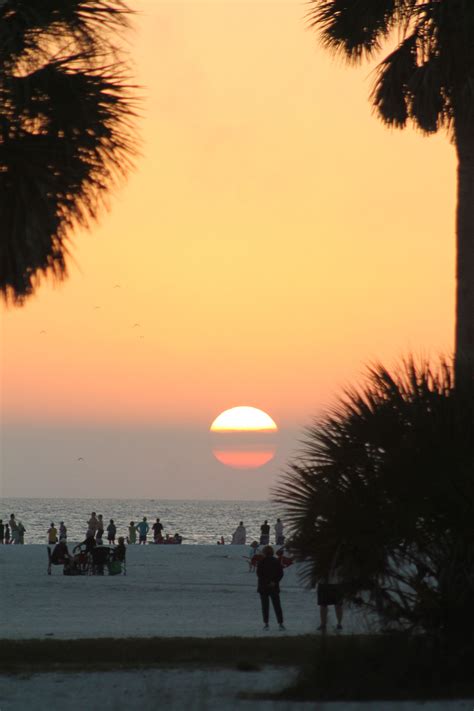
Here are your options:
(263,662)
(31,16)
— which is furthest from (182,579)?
(31,16)

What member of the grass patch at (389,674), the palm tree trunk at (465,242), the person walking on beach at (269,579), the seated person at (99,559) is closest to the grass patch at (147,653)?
the grass patch at (389,674)

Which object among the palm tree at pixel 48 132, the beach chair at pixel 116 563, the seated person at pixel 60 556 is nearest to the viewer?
the palm tree at pixel 48 132

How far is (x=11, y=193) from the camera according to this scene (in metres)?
9.53

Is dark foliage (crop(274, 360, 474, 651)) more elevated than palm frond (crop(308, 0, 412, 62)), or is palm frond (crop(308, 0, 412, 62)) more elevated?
palm frond (crop(308, 0, 412, 62))

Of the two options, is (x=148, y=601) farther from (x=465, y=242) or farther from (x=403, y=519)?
(x=403, y=519)

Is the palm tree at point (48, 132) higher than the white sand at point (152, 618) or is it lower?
higher

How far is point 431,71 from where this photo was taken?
14516 mm

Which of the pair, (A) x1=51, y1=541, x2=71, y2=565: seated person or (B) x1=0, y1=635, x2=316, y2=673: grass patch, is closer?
(B) x1=0, y1=635, x2=316, y2=673: grass patch

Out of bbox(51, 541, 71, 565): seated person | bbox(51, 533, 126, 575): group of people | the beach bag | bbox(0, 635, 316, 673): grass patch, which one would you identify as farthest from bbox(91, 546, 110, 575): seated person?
bbox(0, 635, 316, 673): grass patch

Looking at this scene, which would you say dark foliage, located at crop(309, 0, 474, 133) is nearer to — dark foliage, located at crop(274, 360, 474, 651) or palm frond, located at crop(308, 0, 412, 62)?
palm frond, located at crop(308, 0, 412, 62)

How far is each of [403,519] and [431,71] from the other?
7065mm

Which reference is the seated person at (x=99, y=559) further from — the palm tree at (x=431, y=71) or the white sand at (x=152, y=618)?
the palm tree at (x=431, y=71)

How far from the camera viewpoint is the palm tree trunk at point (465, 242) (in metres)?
14.0

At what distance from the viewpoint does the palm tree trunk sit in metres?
14.0
